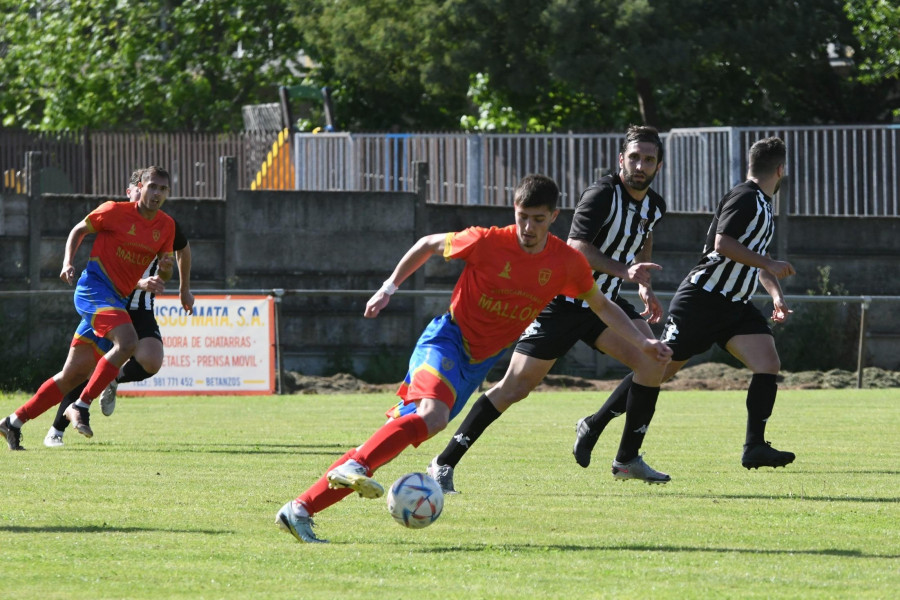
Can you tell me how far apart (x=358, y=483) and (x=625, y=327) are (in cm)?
171

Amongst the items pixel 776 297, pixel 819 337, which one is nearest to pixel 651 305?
pixel 776 297

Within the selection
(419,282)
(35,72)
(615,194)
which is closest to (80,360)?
(615,194)

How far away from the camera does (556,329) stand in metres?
9.36

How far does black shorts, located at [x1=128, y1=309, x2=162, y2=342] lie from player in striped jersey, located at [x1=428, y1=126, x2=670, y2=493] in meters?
3.51

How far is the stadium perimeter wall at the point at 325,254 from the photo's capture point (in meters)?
20.4

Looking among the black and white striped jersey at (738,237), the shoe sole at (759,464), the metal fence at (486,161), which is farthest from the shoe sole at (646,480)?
the metal fence at (486,161)

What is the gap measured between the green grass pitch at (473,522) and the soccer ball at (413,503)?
0.47ft

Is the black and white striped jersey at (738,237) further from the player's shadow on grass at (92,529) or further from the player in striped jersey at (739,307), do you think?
the player's shadow on grass at (92,529)

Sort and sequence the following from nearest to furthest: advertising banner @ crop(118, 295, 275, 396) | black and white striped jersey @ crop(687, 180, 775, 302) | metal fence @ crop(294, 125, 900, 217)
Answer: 1. black and white striped jersey @ crop(687, 180, 775, 302)
2. advertising banner @ crop(118, 295, 275, 396)
3. metal fence @ crop(294, 125, 900, 217)

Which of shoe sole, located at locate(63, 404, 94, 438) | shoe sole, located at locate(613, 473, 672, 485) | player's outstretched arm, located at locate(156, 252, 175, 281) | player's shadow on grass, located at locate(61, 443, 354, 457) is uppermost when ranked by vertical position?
player's outstretched arm, located at locate(156, 252, 175, 281)

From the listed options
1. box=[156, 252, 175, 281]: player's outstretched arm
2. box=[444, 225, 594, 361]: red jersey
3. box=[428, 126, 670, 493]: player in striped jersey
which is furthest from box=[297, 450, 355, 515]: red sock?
box=[156, 252, 175, 281]: player's outstretched arm

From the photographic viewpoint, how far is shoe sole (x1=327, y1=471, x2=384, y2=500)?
6.52 metres

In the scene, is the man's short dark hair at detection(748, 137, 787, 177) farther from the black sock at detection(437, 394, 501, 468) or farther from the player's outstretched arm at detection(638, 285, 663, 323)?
the black sock at detection(437, 394, 501, 468)

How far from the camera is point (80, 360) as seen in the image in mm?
11539
